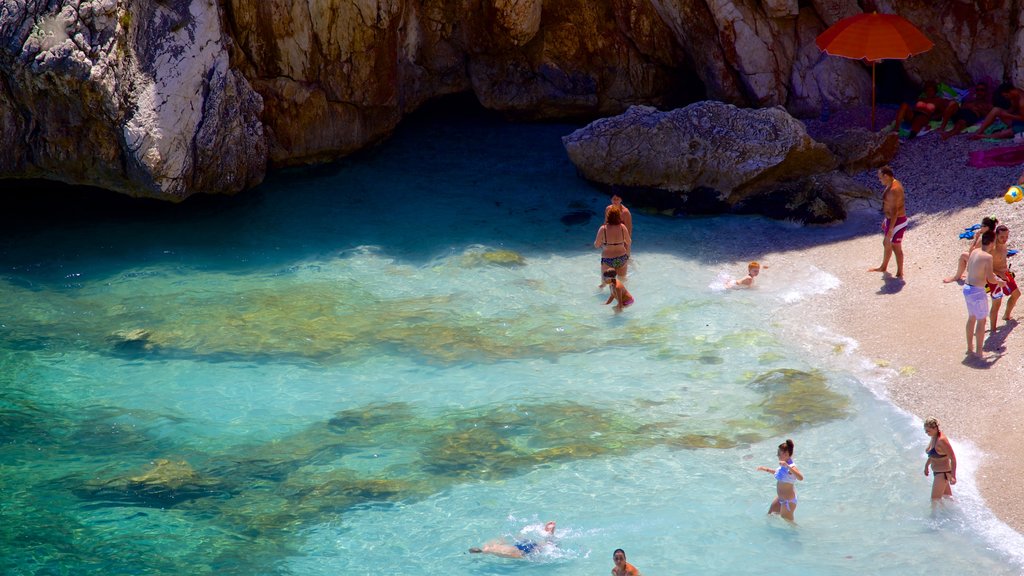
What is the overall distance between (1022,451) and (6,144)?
1300 cm

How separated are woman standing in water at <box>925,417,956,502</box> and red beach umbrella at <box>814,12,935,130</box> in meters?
7.92

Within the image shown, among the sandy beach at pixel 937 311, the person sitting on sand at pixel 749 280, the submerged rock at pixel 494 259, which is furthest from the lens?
the submerged rock at pixel 494 259

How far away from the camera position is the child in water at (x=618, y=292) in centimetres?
1275

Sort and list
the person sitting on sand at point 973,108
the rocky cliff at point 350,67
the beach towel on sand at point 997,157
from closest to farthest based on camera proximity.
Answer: the rocky cliff at point 350,67 < the beach towel on sand at point 997,157 < the person sitting on sand at point 973,108

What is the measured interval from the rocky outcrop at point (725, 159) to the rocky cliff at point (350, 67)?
200 centimetres

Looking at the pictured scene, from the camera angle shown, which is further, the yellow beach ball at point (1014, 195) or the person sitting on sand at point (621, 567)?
the yellow beach ball at point (1014, 195)

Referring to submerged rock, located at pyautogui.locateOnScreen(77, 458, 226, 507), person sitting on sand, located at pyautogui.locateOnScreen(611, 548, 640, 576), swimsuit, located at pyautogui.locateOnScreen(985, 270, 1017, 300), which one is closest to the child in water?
swimsuit, located at pyautogui.locateOnScreen(985, 270, 1017, 300)

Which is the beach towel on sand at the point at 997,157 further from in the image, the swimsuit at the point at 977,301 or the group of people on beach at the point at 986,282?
the swimsuit at the point at 977,301

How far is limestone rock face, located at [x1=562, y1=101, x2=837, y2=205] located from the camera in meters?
15.4

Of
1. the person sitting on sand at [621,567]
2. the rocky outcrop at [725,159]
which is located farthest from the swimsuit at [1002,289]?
the person sitting on sand at [621,567]

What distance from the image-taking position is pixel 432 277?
13.9 metres

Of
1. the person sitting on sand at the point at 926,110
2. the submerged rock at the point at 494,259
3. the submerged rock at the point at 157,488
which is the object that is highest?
the person sitting on sand at the point at 926,110

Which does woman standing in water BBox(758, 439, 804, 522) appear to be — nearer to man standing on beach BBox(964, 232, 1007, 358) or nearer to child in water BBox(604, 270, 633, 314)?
man standing on beach BBox(964, 232, 1007, 358)

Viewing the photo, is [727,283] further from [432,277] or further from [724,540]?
[724,540]
